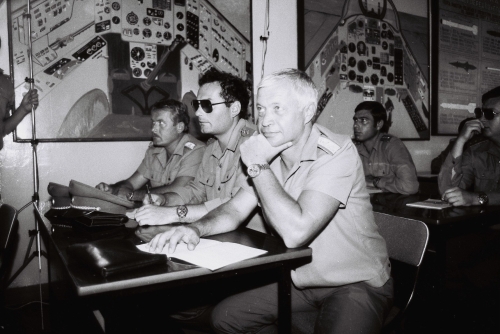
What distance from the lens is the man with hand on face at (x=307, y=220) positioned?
5.01ft

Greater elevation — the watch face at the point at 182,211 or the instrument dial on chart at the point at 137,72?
the instrument dial on chart at the point at 137,72

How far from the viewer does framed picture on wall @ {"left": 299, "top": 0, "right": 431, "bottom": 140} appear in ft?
15.0

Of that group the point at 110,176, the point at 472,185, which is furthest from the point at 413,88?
the point at 110,176

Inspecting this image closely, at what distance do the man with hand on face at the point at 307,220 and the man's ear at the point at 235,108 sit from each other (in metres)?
0.99

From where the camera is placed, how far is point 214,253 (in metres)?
1.43

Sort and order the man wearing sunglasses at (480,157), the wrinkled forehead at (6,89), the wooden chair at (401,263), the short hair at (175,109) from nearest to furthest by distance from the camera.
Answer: the wooden chair at (401,263) < the man wearing sunglasses at (480,157) < the wrinkled forehead at (6,89) < the short hair at (175,109)

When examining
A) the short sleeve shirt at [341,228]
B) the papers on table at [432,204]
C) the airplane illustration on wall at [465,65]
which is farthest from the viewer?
the airplane illustration on wall at [465,65]

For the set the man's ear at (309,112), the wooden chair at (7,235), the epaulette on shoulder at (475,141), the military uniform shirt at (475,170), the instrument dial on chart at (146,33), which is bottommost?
the wooden chair at (7,235)

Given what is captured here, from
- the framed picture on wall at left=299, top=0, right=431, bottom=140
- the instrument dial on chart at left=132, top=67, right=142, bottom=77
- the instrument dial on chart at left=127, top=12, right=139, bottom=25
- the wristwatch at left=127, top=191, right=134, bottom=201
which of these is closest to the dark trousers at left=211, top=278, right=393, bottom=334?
the wristwatch at left=127, top=191, right=134, bottom=201

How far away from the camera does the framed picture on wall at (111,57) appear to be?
3.34m

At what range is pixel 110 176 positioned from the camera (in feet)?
12.1

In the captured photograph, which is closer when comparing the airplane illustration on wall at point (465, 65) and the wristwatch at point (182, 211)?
the wristwatch at point (182, 211)

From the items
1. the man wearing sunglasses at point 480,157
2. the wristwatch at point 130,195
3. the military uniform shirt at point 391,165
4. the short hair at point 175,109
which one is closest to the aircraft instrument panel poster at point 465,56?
the military uniform shirt at point 391,165

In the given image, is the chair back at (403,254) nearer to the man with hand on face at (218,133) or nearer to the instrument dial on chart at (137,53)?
the man with hand on face at (218,133)
